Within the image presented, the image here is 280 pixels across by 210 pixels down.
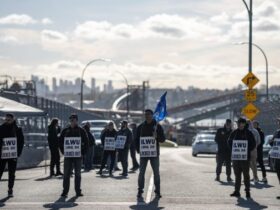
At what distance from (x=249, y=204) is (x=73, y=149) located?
13.2 feet

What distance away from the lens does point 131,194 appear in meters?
16.8

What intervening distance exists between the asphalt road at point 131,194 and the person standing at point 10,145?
535 millimetres

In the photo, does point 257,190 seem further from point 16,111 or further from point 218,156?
point 16,111

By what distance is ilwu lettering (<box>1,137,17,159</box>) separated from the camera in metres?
16.2

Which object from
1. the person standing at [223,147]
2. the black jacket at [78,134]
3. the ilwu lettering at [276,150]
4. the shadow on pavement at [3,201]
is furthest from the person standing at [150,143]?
the person standing at [223,147]

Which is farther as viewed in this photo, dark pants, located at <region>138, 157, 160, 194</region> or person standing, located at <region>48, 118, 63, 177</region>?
person standing, located at <region>48, 118, 63, 177</region>

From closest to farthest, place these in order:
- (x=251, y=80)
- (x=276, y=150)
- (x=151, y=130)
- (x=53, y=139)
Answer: (x=276, y=150)
(x=151, y=130)
(x=53, y=139)
(x=251, y=80)

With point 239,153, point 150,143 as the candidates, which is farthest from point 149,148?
point 239,153

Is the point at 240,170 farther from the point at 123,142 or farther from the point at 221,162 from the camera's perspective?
the point at 123,142

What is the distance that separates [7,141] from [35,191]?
1.67 meters

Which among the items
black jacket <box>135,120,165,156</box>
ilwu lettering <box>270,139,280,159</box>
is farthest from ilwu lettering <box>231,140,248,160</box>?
black jacket <box>135,120,165,156</box>

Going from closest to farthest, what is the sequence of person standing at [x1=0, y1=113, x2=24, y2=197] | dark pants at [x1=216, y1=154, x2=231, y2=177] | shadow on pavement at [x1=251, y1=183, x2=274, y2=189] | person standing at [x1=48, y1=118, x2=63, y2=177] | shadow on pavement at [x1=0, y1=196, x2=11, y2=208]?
shadow on pavement at [x1=0, y1=196, x2=11, y2=208] < person standing at [x1=0, y1=113, x2=24, y2=197] < shadow on pavement at [x1=251, y1=183, x2=274, y2=189] < dark pants at [x1=216, y1=154, x2=231, y2=177] < person standing at [x1=48, y1=118, x2=63, y2=177]

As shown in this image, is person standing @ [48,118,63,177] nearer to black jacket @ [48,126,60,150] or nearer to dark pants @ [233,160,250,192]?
black jacket @ [48,126,60,150]

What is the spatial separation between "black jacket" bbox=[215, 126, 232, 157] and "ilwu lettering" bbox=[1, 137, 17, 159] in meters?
7.38
